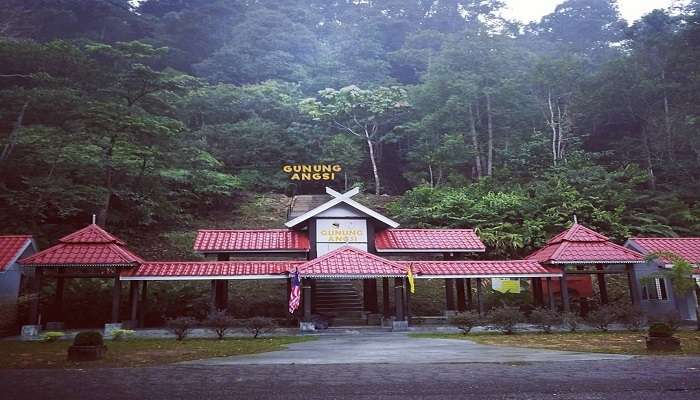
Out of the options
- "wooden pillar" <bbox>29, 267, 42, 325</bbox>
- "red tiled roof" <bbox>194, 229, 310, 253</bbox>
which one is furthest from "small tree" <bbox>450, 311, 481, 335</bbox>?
"wooden pillar" <bbox>29, 267, 42, 325</bbox>

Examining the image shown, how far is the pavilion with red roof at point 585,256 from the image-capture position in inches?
794

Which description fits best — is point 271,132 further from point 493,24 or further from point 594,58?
point 594,58

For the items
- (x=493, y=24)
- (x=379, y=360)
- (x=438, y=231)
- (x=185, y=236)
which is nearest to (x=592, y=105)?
(x=493, y=24)

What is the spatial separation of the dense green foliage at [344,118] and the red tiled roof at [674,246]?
21.3 ft

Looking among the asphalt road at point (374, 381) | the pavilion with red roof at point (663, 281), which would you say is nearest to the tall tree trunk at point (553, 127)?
the pavilion with red roof at point (663, 281)

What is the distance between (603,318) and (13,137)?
26.5 meters

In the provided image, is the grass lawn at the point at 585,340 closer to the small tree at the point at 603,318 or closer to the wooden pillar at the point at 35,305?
the small tree at the point at 603,318

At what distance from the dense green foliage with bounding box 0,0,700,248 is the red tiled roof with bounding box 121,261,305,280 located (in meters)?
6.94

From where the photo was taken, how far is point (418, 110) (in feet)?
144

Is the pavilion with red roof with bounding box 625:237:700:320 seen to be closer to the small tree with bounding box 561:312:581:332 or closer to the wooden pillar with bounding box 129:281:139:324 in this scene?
the small tree with bounding box 561:312:581:332

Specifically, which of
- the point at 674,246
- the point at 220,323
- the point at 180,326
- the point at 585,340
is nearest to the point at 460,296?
the point at 585,340

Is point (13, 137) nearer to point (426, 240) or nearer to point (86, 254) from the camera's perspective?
point (86, 254)

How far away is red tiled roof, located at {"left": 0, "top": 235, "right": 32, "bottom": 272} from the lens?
18.9 metres

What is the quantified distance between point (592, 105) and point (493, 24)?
40.8 ft
